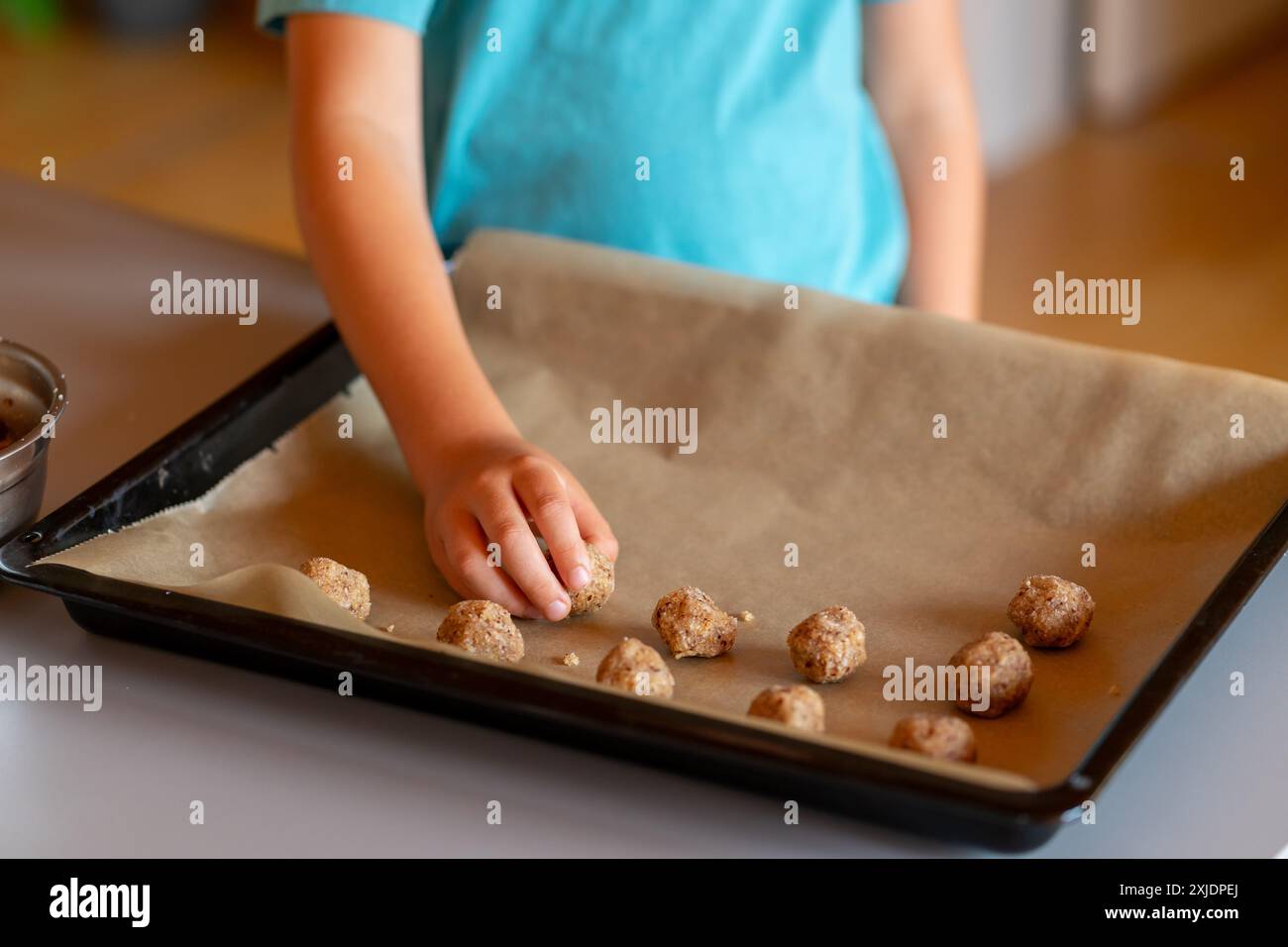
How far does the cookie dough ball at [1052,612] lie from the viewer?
2.57ft

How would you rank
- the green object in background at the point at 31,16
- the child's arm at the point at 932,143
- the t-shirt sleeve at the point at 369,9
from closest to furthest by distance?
the t-shirt sleeve at the point at 369,9 → the child's arm at the point at 932,143 → the green object in background at the point at 31,16

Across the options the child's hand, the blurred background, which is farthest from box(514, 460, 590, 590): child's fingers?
the blurred background

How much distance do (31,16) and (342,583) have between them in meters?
3.38

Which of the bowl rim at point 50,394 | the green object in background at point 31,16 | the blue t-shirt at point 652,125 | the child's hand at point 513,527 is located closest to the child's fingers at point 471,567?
the child's hand at point 513,527

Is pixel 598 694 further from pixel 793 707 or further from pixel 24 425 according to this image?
pixel 24 425

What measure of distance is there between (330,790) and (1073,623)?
383 millimetres

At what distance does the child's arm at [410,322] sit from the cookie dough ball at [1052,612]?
0.75 feet

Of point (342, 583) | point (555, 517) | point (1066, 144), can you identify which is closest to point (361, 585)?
point (342, 583)

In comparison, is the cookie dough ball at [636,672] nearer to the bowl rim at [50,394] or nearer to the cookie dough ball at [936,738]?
the cookie dough ball at [936,738]

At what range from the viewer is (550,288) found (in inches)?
43.5
